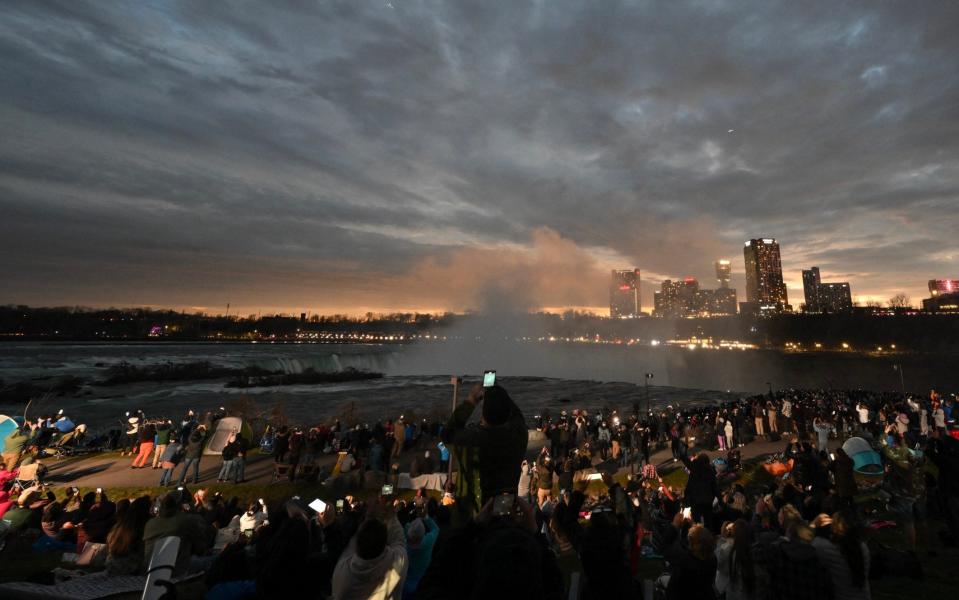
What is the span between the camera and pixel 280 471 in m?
15.5

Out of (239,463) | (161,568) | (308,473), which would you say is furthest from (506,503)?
(239,463)

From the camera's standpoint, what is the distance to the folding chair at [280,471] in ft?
49.5

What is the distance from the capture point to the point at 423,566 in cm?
528

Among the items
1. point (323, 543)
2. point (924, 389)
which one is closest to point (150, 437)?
point (323, 543)

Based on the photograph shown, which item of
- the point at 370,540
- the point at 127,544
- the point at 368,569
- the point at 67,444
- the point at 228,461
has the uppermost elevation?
the point at 370,540

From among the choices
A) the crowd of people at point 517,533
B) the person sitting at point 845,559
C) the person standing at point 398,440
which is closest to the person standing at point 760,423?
the crowd of people at point 517,533

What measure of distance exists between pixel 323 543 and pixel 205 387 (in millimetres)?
67606

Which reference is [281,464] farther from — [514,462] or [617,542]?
[617,542]

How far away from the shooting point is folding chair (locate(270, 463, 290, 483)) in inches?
594

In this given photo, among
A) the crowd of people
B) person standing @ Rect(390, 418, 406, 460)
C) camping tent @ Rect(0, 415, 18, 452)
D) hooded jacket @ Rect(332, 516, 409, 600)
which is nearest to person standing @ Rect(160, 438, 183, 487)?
the crowd of people

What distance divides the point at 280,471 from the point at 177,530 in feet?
34.5

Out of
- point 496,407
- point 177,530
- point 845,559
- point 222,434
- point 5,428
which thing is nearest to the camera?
point 845,559

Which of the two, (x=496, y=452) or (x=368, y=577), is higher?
(x=496, y=452)

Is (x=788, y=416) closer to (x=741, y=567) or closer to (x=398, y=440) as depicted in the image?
(x=398, y=440)
